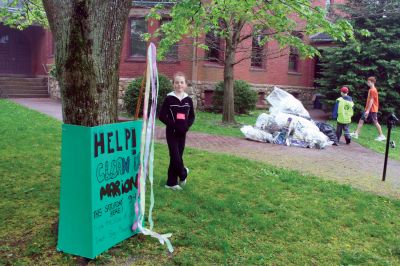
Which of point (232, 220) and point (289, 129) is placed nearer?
point (232, 220)

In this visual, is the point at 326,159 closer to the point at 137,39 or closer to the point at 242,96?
the point at 242,96

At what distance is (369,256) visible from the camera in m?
4.12

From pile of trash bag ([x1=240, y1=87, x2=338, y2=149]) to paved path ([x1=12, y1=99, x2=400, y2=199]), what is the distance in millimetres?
296

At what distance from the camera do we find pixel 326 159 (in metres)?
9.02

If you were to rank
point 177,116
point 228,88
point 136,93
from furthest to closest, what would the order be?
point 136,93 < point 228,88 < point 177,116

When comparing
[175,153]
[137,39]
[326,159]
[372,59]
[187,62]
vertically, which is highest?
[137,39]

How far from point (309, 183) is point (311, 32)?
332cm

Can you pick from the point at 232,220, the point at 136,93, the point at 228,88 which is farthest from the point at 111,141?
the point at 136,93

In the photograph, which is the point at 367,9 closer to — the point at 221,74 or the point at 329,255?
the point at 221,74

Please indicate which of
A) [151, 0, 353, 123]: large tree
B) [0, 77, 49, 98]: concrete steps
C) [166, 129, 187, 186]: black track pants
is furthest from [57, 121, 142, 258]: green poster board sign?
[0, 77, 49, 98]: concrete steps

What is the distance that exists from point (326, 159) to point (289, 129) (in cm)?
170

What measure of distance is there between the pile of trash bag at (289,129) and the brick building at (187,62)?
4149 millimetres

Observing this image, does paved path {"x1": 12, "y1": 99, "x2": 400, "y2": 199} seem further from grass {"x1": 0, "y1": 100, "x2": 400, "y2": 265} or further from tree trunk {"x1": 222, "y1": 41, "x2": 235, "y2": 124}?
tree trunk {"x1": 222, "y1": 41, "x2": 235, "y2": 124}

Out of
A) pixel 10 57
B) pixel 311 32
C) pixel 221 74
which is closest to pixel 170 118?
pixel 311 32
